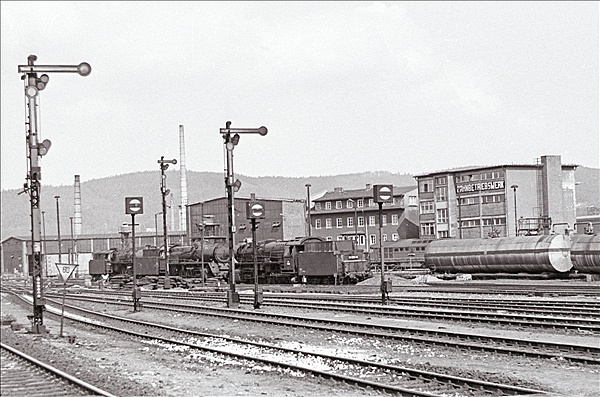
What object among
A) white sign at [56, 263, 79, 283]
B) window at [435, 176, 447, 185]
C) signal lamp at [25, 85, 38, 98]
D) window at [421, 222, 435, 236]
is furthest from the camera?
window at [421, 222, 435, 236]

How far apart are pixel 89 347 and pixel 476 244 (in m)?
38.2

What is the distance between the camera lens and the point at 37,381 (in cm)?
1558

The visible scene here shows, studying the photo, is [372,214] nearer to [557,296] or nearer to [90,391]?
[557,296]

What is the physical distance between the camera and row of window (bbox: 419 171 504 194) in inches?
3529

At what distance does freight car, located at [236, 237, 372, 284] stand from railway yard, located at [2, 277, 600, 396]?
1811 centimetres

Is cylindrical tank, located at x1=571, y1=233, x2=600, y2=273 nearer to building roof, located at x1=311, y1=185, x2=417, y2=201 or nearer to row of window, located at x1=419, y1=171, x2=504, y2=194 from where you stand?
row of window, located at x1=419, y1=171, x2=504, y2=194

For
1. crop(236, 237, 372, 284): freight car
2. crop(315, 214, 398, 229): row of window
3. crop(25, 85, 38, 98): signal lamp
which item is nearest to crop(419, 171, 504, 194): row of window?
crop(315, 214, 398, 229): row of window

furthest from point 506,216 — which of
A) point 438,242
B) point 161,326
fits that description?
point 161,326

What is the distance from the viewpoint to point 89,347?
877 inches

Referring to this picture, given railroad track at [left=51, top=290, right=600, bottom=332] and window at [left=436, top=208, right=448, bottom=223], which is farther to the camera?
window at [left=436, top=208, right=448, bottom=223]

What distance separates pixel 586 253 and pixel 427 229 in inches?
1902

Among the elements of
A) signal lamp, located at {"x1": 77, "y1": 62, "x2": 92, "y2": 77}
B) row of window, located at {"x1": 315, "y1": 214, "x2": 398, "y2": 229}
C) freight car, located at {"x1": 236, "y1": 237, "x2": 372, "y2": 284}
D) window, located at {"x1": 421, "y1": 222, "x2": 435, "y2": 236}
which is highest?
signal lamp, located at {"x1": 77, "y1": 62, "x2": 92, "y2": 77}

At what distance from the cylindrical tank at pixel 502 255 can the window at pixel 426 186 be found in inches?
1468

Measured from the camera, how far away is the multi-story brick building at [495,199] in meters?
88.6
